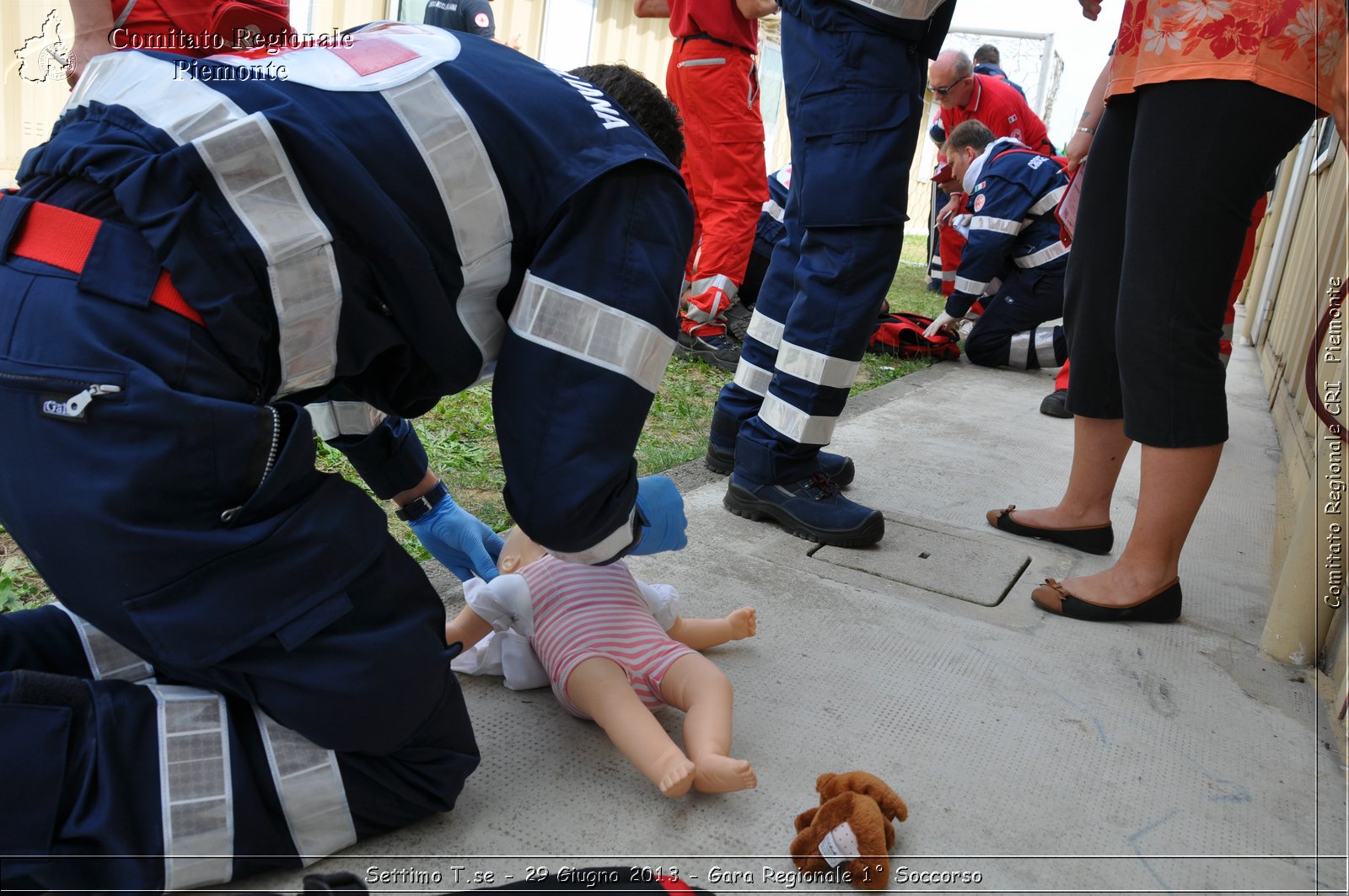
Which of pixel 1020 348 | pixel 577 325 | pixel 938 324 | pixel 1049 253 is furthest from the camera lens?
pixel 938 324

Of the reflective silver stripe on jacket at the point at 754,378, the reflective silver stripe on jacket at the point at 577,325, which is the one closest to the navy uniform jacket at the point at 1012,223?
the reflective silver stripe on jacket at the point at 754,378

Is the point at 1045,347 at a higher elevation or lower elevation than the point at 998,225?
lower

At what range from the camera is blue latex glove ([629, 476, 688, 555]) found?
167 centimetres

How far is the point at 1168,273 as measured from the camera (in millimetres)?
1963

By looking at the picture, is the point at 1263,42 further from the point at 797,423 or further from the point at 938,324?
the point at 938,324

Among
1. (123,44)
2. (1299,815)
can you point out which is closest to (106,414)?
(123,44)

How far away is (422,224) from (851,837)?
963mm

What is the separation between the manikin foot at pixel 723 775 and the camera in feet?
4.43

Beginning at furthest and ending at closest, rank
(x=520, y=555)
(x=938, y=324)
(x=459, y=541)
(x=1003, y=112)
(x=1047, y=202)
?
(x=1003, y=112)
(x=938, y=324)
(x=1047, y=202)
(x=459, y=541)
(x=520, y=555)

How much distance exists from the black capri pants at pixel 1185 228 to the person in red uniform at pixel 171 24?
5.54ft

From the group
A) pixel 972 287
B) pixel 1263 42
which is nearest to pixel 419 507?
pixel 1263 42

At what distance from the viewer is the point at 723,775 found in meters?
1.35

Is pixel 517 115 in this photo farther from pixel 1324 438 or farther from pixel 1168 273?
pixel 1324 438

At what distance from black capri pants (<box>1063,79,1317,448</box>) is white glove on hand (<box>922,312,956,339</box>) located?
3186 millimetres
